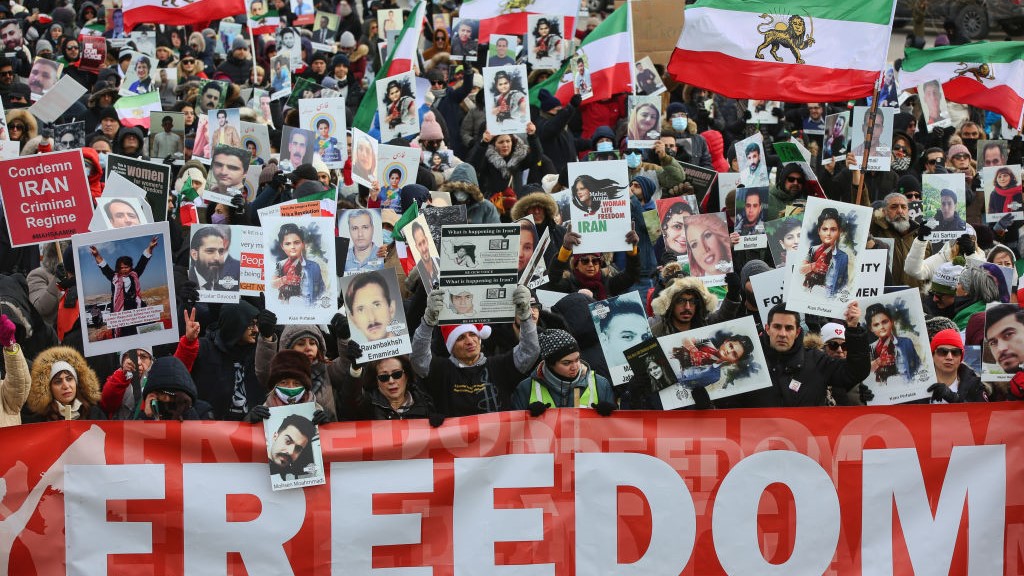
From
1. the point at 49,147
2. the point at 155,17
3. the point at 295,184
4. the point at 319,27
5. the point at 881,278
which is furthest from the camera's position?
the point at 319,27

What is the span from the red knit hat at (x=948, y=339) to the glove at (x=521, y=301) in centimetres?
219

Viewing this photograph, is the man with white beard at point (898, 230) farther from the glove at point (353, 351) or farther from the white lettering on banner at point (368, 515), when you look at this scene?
the white lettering on banner at point (368, 515)

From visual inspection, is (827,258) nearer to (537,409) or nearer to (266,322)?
(537,409)

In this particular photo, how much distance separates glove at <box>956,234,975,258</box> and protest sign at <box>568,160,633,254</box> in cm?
A: 239

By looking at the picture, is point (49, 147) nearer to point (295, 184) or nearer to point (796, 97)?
point (295, 184)

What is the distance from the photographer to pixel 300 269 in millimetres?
7734

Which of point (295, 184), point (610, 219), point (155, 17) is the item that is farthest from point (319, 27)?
point (610, 219)

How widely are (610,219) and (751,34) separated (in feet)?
4.83

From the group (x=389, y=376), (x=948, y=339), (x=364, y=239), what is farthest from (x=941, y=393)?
(x=364, y=239)

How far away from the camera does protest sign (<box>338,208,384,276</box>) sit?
9.33 metres

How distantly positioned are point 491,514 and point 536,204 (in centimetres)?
355

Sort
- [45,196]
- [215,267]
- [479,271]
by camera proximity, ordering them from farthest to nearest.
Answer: [45,196] → [215,267] → [479,271]

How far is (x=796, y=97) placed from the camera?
941cm

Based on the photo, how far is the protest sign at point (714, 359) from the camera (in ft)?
22.4
